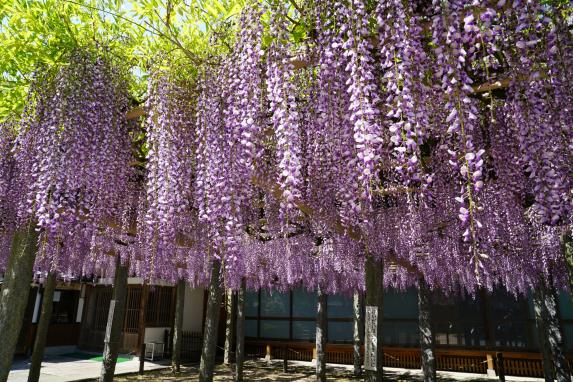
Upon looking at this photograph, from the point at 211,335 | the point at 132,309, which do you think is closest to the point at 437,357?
the point at 211,335

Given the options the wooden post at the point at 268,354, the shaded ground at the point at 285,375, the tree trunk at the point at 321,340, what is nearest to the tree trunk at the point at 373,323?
the tree trunk at the point at 321,340

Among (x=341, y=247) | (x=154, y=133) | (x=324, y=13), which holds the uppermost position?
(x=324, y=13)

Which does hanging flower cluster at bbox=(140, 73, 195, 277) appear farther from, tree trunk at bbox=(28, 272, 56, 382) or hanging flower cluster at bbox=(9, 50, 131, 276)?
tree trunk at bbox=(28, 272, 56, 382)

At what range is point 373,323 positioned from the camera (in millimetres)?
5859

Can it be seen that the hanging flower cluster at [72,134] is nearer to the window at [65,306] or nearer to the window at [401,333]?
the window at [401,333]

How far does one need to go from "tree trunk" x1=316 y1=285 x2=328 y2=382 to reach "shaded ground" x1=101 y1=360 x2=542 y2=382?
75 centimetres

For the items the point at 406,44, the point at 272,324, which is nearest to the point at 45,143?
the point at 406,44

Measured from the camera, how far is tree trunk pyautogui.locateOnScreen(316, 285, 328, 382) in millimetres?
10805

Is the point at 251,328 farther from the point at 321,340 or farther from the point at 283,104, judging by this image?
the point at 283,104

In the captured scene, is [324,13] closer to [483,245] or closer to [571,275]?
[571,275]

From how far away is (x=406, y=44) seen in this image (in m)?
2.61

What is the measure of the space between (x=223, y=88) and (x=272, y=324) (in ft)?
45.0

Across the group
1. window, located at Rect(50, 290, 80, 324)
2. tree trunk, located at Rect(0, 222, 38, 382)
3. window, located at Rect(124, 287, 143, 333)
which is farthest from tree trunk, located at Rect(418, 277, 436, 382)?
window, located at Rect(50, 290, 80, 324)

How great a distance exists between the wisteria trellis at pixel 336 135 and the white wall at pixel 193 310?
907 centimetres
